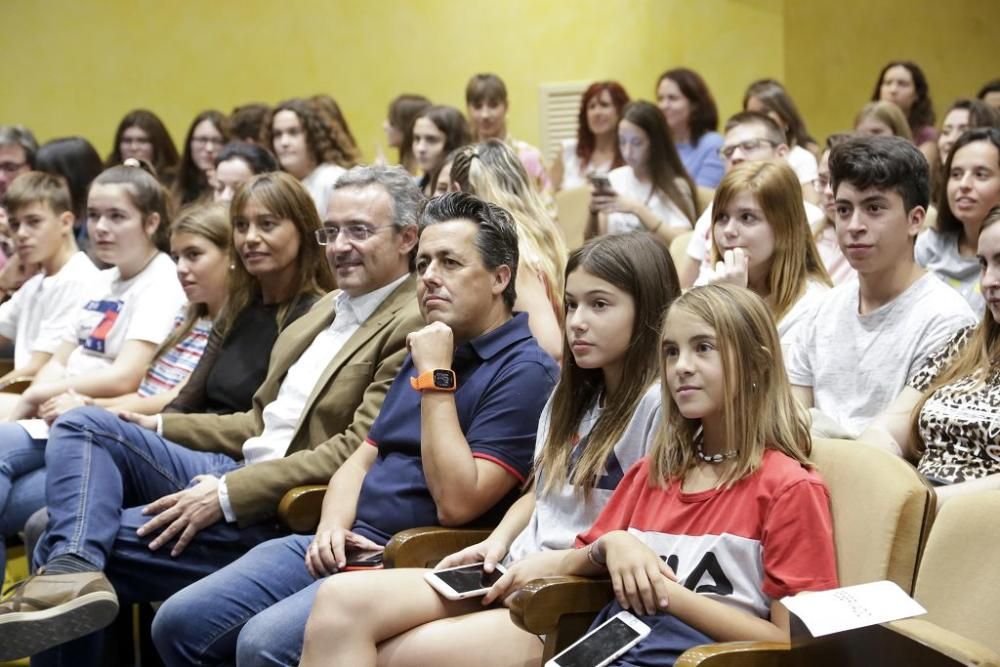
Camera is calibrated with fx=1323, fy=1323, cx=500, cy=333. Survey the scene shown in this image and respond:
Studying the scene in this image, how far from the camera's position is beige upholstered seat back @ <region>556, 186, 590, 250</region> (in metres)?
5.60

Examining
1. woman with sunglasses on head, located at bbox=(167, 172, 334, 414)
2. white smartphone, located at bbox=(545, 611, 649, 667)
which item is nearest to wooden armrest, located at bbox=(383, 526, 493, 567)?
white smartphone, located at bbox=(545, 611, 649, 667)

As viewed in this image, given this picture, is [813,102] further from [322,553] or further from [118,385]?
[322,553]

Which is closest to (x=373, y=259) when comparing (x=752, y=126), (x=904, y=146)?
(x=904, y=146)

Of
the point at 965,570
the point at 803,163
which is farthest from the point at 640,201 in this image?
the point at 965,570

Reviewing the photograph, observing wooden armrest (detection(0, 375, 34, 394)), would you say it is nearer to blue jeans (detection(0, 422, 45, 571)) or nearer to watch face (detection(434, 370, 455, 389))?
blue jeans (detection(0, 422, 45, 571))

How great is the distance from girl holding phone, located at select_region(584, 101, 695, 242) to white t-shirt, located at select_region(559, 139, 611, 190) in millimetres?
862

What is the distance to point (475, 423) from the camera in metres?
2.67

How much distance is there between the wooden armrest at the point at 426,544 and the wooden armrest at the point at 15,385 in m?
2.16

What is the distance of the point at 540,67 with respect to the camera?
299 inches

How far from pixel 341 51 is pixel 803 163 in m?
3.33

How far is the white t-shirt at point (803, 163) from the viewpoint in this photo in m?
5.13

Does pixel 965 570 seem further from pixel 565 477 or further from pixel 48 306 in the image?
pixel 48 306

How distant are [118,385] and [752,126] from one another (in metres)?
2.33

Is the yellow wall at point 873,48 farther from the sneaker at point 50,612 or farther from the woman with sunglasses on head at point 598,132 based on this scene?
the sneaker at point 50,612
